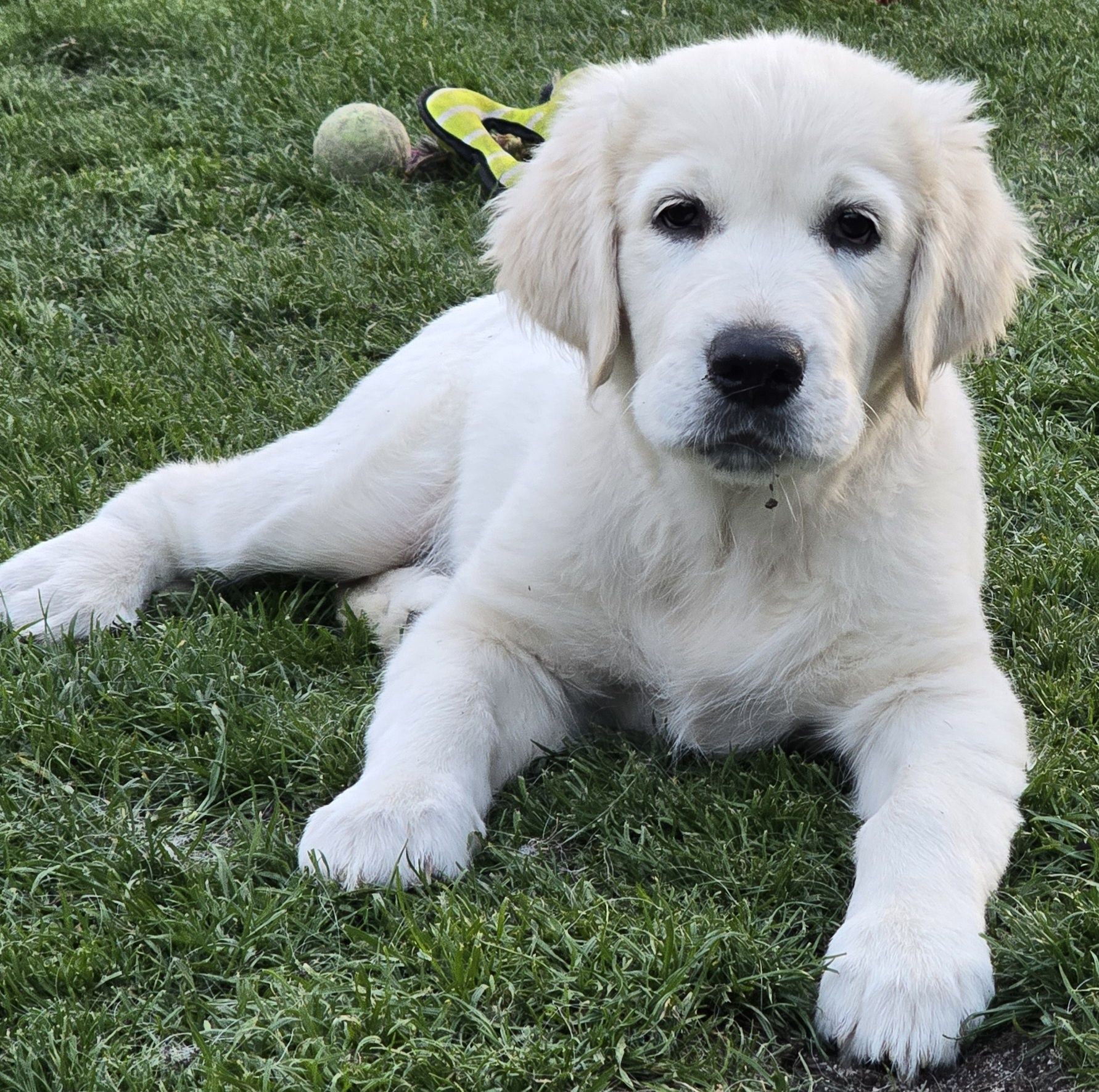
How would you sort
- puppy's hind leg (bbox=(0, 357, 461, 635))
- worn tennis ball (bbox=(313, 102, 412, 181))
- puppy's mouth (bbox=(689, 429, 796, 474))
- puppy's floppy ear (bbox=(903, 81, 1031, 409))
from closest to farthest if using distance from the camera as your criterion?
puppy's mouth (bbox=(689, 429, 796, 474)) → puppy's floppy ear (bbox=(903, 81, 1031, 409)) → puppy's hind leg (bbox=(0, 357, 461, 635)) → worn tennis ball (bbox=(313, 102, 412, 181))

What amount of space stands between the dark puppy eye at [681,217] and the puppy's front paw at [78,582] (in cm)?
182

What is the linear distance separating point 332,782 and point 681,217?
1411 millimetres

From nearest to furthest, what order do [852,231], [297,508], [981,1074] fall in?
1. [981,1074]
2. [852,231]
3. [297,508]

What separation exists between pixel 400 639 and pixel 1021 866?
166cm

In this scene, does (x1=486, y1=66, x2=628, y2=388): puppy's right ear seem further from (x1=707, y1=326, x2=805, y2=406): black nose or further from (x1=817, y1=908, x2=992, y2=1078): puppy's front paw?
(x1=817, y1=908, x2=992, y2=1078): puppy's front paw

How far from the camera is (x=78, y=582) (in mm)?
3961

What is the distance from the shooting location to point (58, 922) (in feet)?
8.87

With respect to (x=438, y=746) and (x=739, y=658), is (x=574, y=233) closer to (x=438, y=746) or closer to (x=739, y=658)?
(x=739, y=658)

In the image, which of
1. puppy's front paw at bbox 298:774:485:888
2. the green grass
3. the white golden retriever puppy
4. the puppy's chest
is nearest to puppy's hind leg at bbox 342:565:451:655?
the green grass

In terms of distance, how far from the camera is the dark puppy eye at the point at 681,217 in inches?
120

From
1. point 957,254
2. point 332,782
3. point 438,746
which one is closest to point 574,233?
point 957,254

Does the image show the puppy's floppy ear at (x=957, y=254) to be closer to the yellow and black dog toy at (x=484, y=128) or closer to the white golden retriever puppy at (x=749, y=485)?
the white golden retriever puppy at (x=749, y=485)

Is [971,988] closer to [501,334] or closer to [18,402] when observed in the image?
[501,334]

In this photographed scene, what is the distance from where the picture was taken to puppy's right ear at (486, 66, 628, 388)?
321cm
